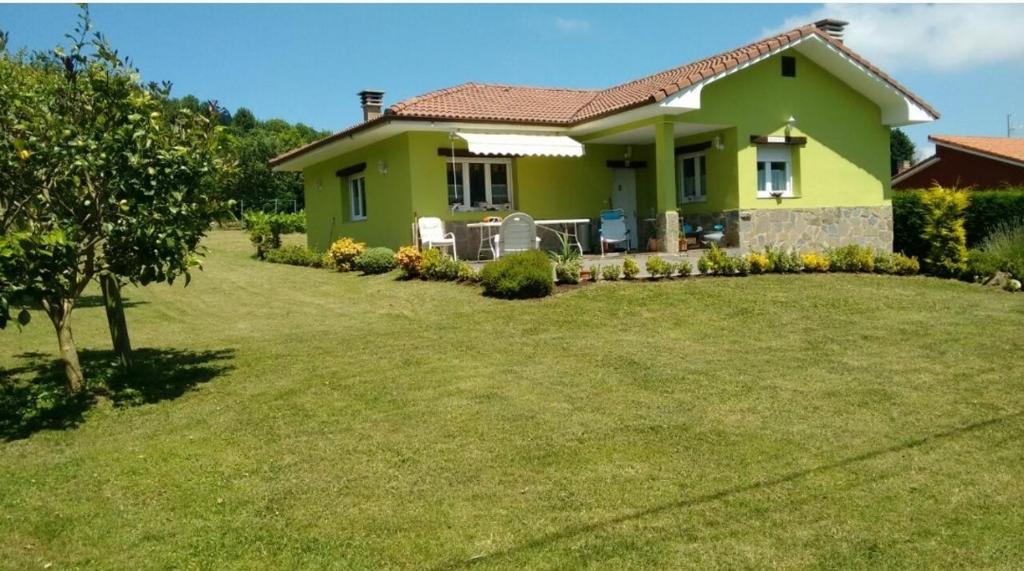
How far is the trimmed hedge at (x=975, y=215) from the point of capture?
23422mm

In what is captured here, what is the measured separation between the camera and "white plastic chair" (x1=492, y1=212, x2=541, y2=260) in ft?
55.1

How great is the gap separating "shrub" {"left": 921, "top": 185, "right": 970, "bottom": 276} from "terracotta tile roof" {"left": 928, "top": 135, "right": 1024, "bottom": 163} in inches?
656

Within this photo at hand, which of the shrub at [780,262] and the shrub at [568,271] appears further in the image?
the shrub at [780,262]

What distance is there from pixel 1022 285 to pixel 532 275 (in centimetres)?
1056

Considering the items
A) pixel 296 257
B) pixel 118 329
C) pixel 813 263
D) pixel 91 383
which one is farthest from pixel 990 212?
pixel 91 383

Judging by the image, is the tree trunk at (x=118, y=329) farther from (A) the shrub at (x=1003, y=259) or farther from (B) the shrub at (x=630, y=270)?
(A) the shrub at (x=1003, y=259)

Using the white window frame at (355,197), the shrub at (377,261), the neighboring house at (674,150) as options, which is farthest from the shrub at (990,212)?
the white window frame at (355,197)

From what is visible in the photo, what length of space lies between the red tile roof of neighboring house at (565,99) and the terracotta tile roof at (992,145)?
1266cm

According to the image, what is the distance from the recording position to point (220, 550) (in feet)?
17.6

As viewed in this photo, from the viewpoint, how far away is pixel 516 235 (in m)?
16.9

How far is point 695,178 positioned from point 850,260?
6.18 meters

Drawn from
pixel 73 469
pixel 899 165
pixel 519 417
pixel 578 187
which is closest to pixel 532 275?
pixel 519 417

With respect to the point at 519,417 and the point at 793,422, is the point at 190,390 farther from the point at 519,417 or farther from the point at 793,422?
the point at 793,422

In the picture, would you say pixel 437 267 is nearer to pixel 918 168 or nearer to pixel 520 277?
pixel 520 277
